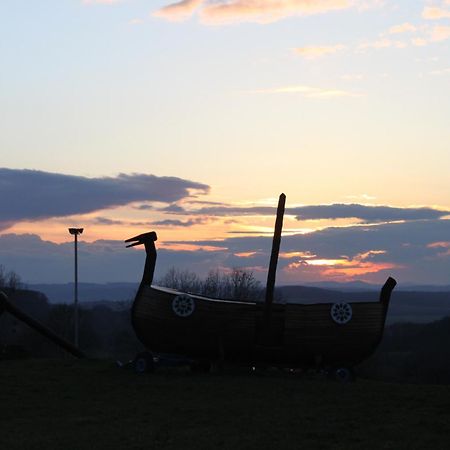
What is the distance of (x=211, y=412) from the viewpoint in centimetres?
1492

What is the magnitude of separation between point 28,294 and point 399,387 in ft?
253

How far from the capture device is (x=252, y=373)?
69.7 feet

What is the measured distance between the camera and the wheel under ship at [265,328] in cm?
2048

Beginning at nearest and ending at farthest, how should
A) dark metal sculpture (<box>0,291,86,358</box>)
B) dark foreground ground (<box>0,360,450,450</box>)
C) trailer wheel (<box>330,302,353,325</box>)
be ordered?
dark foreground ground (<box>0,360,450,450</box>), trailer wheel (<box>330,302,353,325</box>), dark metal sculpture (<box>0,291,86,358</box>)

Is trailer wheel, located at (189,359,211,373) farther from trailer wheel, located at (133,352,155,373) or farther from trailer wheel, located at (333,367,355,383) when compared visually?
trailer wheel, located at (333,367,355,383)

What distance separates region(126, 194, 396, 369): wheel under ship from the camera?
20.5 meters

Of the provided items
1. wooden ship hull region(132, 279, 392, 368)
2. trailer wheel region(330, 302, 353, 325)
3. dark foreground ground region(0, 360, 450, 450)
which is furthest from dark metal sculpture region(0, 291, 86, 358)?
trailer wheel region(330, 302, 353, 325)

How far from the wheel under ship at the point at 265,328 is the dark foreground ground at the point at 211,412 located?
627 mm

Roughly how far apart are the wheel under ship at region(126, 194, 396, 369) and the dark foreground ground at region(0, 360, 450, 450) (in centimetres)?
63

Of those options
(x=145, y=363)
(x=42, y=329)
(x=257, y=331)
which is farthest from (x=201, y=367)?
(x=42, y=329)

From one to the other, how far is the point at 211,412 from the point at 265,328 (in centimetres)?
598

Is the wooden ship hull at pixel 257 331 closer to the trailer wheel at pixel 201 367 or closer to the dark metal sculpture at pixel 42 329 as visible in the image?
the trailer wheel at pixel 201 367

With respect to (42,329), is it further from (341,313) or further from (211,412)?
(211,412)

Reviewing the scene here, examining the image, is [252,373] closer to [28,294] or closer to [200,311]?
[200,311]
